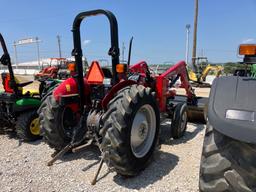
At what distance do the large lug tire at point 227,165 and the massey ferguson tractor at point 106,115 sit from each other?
1289mm

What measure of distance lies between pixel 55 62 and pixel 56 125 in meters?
22.6

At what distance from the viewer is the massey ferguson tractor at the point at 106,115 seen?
2883 millimetres

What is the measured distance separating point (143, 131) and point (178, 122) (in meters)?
1.34

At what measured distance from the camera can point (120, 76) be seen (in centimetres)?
353

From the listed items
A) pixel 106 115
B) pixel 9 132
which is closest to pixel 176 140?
pixel 106 115

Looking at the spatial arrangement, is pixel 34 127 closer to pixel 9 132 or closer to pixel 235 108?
pixel 9 132

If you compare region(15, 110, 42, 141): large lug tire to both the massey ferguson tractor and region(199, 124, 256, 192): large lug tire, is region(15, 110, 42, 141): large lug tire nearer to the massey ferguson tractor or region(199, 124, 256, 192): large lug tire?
the massey ferguson tractor

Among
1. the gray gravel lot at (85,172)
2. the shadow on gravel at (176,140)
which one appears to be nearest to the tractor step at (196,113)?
the shadow on gravel at (176,140)

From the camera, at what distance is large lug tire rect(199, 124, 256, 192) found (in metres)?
1.58

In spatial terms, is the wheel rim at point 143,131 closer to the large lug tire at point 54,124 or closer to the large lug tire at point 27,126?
the large lug tire at point 54,124

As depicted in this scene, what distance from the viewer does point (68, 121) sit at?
A: 395 cm

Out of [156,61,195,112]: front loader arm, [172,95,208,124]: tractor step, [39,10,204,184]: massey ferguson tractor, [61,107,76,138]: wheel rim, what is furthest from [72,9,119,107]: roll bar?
[172,95,208,124]: tractor step

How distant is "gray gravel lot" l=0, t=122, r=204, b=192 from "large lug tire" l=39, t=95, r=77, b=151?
308 mm

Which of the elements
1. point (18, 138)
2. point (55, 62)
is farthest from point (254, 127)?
point (55, 62)
